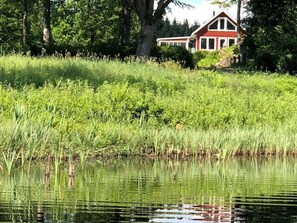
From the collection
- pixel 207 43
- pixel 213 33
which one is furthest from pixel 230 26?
pixel 207 43

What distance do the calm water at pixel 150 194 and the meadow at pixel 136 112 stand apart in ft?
2.61

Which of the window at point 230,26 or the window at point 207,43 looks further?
the window at point 207,43

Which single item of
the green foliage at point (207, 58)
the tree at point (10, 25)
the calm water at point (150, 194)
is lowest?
the calm water at point (150, 194)

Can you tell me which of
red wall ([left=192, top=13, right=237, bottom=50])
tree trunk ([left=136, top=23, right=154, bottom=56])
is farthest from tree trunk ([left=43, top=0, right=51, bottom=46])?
red wall ([left=192, top=13, right=237, bottom=50])

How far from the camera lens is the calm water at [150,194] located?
8352 millimetres

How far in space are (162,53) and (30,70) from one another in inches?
767

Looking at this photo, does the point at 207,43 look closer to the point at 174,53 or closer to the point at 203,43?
the point at 203,43

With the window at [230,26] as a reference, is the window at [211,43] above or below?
below

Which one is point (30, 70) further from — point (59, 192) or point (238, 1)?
point (238, 1)

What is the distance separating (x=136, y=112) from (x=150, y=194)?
9.55 m

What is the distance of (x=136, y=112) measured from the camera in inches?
766

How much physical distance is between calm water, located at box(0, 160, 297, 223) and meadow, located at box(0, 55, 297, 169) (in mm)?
795

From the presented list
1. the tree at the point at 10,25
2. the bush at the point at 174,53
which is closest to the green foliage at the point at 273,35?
the bush at the point at 174,53

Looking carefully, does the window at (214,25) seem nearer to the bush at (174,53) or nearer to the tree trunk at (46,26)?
the tree trunk at (46,26)
